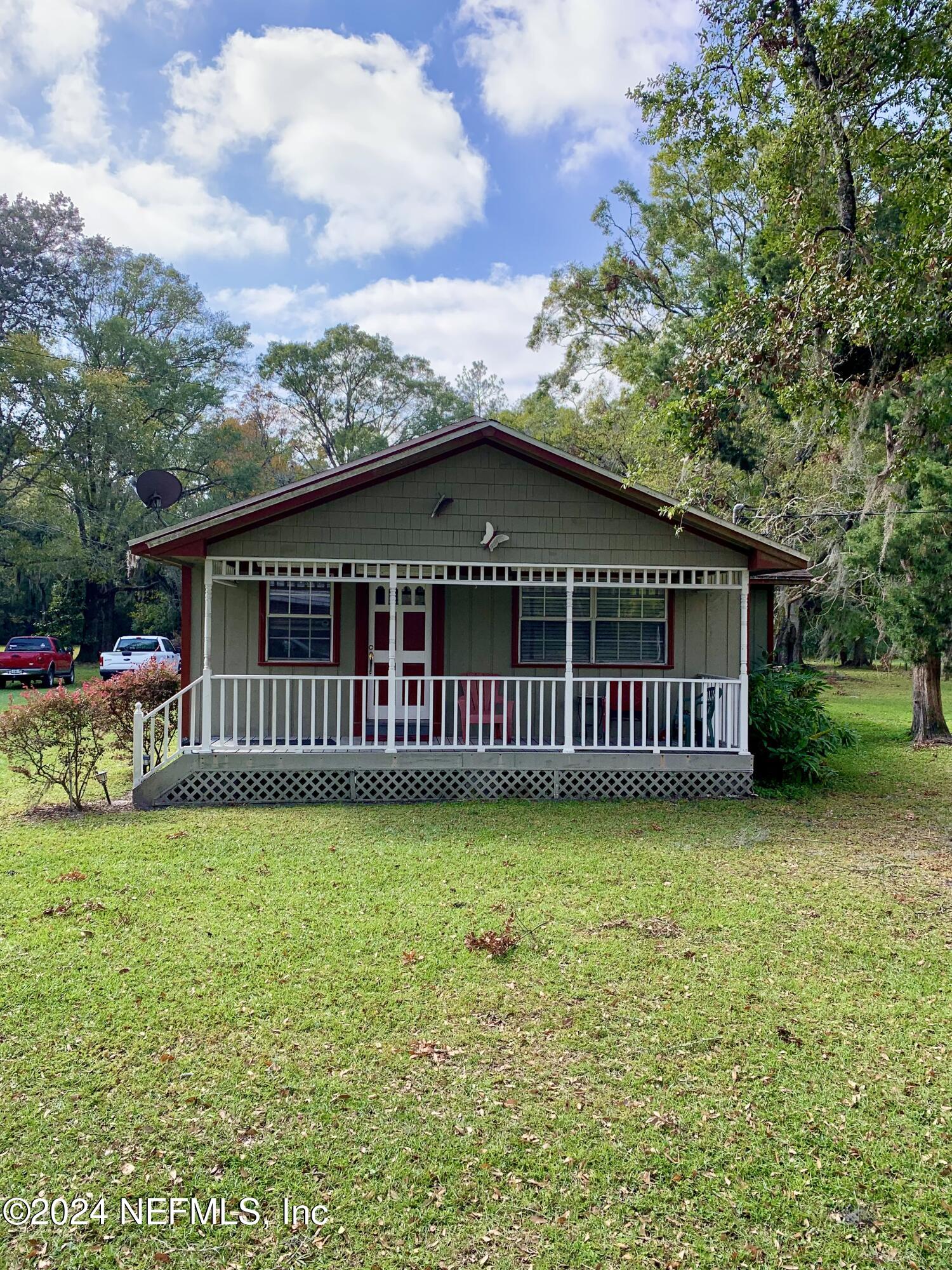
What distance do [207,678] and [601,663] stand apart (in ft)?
17.5

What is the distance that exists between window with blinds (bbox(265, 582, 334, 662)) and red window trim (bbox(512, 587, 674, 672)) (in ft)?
8.62

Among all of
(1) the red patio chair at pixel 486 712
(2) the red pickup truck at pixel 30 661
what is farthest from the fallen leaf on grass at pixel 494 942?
(2) the red pickup truck at pixel 30 661

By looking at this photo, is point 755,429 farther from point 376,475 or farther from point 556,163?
point 376,475

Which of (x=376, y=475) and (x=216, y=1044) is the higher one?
(x=376, y=475)

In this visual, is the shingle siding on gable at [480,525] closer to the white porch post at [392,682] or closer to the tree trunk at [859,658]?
the white porch post at [392,682]

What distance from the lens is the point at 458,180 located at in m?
17.6

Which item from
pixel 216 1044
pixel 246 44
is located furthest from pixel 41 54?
pixel 216 1044

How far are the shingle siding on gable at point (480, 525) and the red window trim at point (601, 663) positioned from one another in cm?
129

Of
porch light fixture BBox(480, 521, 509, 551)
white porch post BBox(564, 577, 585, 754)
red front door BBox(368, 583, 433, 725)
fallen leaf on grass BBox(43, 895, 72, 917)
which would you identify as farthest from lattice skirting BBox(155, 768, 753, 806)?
fallen leaf on grass BBox(43, 895, 72, 917)

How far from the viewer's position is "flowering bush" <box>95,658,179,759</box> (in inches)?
416

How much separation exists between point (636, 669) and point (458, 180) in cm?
1344

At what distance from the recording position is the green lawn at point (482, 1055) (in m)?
2.72

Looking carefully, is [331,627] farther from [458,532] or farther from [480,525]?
[480,525]

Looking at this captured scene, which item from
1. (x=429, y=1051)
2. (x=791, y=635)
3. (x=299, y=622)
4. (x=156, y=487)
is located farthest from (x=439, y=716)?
(x=791, y=635)
